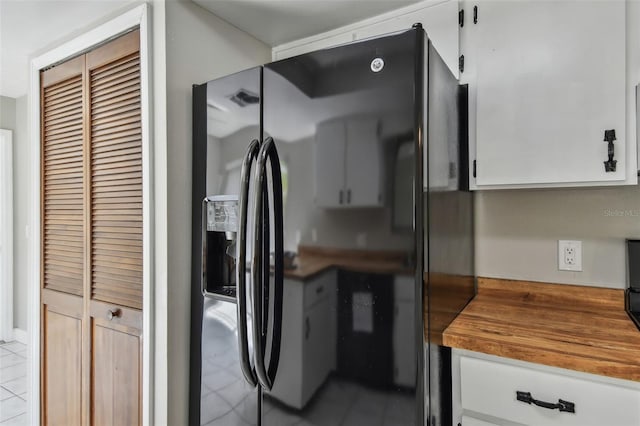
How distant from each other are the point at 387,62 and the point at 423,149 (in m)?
0.28

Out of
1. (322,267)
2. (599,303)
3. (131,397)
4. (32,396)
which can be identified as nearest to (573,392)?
(599,303)

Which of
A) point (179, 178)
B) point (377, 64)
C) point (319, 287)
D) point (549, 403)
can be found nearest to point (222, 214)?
point (179, 178)

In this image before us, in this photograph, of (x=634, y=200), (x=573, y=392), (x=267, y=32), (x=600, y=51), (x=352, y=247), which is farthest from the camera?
(x=267, y=32)

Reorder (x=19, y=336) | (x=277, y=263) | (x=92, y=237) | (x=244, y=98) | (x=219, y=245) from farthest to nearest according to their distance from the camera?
(x=19, y=336), (x=92, y=237), (x=219, y=245), (x=244, y=98), (x=277, y=263)

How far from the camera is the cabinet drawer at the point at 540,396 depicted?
96 cm

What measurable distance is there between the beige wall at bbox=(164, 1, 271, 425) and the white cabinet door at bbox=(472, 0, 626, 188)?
1.21 meters

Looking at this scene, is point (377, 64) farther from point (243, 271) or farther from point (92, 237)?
point (92, 237)

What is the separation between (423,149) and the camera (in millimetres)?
1041

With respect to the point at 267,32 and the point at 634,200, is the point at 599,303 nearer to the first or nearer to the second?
the point at 634,200

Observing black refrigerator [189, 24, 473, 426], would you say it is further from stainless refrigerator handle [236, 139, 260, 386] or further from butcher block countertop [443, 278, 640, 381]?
butcher block countertop [443, 278, 640, 381]

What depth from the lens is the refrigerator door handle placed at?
121 centimetres

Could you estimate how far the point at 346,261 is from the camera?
1.13 meters

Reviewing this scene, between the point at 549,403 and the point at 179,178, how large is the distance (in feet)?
4.93

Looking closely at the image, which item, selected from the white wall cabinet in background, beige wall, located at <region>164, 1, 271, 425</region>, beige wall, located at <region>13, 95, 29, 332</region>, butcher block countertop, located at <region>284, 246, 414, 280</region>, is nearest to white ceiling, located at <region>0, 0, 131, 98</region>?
beige wall, located at <region>164, 1, 271, 425</region>
